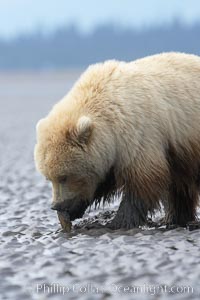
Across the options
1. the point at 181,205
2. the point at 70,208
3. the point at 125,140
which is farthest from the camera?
the point at 181,205

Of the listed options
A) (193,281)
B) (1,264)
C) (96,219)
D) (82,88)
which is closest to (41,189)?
(96,219)

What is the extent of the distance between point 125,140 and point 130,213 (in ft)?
2.17

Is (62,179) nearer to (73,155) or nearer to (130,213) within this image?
(73,155)

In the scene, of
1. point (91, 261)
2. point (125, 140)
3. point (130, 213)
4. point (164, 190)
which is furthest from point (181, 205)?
point (91, 261)

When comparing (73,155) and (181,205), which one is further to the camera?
(181,205)

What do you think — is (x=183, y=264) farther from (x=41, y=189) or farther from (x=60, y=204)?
(x=41, y=189)

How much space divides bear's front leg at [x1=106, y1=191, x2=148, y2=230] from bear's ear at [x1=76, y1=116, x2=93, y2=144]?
2.01 ft

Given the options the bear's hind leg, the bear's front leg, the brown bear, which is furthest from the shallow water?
the bear's hind leg

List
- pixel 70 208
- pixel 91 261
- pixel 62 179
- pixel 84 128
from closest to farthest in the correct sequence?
pixel 91 261, pixel 84 128, pixel 62 179, pixel 70 208

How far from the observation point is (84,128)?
707cm

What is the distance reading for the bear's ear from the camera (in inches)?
278

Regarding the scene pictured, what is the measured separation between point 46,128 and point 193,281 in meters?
2.53

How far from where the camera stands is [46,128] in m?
7.35

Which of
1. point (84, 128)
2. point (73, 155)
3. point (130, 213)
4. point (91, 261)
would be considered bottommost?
point (91, 261)
